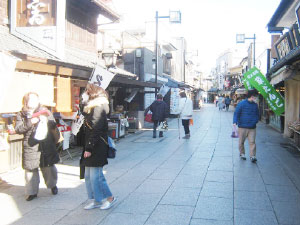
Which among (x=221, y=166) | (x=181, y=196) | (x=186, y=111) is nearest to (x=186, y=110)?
(x=186, y=111)

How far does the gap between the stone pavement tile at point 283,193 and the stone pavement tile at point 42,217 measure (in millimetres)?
3569

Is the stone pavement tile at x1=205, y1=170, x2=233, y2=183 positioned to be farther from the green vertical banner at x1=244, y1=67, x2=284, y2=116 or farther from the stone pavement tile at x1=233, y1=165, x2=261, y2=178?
the green vertical banner at x1=244, y1=67, x2=284, y2=116

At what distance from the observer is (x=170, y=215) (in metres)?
4.71

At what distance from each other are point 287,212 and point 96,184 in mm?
2962

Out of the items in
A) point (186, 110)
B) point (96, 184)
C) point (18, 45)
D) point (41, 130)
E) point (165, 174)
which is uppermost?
point (18, 45)

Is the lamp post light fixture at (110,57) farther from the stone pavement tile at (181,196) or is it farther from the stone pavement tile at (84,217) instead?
the stone pavement tile at (84,217)

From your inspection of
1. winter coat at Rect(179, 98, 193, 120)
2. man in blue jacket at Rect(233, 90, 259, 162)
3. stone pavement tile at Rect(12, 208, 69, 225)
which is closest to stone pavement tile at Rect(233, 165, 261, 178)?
man in blue jacket at Rect(233, 90, 259, 162)

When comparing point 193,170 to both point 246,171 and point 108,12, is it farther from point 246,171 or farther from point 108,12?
point 108,12

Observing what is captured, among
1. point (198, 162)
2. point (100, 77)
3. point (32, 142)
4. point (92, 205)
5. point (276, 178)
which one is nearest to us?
point (92, 205)

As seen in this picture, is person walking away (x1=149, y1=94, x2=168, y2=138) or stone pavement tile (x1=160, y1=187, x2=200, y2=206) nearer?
stone pavement tile (x1=160, y1=187, x2=200, y2=206)

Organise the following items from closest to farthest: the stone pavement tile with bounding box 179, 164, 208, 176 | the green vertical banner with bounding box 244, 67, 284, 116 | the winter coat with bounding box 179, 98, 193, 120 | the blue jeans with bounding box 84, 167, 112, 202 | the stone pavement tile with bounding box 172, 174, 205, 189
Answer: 1. the blue jeans with bounding box 84, 167, 112, 202
2. the stone pavement tile with bounding box 172, 174, 205, 189
3. the stone pavement tile with bounding box 179, 164, 208, 176
4. the winter coat with bounding box 179, 98, 193, 120
5. the green vertical banner with bounding box 244, 67, 284, 116

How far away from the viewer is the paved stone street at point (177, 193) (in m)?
4.62

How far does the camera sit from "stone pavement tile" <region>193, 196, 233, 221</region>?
183 inches

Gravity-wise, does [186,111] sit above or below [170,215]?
above
